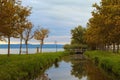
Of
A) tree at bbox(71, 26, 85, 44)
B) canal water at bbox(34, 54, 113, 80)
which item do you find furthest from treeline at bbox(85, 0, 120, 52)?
tree at bbox(71, 26, 85, 44)

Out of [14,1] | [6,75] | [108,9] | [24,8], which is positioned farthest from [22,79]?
[24,8]

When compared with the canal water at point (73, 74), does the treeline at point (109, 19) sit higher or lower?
higher

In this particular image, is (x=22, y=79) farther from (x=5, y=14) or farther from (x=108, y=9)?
(x=108, y=9)

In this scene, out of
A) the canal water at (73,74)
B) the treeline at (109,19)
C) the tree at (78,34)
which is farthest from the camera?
the tree at (78,34)

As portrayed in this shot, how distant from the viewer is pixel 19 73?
2431 centimetres

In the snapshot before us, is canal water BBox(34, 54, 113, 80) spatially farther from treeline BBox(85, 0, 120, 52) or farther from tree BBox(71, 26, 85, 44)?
tree BBox(71, 26, 85, 44)

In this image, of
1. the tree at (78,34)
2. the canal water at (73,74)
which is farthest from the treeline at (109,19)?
the tree at (78,34)

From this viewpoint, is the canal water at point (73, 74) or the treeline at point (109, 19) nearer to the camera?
the canal water at point (73, 74)

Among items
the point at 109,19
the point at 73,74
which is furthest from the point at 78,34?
the point at 73,74

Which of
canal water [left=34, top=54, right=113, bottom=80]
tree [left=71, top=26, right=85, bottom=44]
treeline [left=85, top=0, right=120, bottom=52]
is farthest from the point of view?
tree [left=71, top=26, right=85, bottom=44]

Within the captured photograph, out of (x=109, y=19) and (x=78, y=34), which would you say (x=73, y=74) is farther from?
(x=78, y=34)

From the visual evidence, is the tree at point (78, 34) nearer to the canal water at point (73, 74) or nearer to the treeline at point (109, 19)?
the treeline at point (109, 19)

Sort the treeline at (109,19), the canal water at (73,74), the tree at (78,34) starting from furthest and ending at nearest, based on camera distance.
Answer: the tree at (78,34) → the treeline at (109,19) → the canal water at (73,74)

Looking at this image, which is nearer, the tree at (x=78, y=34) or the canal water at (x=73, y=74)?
the canal water at (x=73, y=74)
